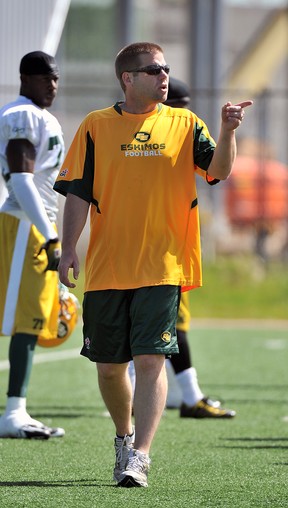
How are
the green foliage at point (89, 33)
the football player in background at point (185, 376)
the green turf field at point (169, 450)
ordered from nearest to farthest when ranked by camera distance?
the green turf field at point (169, 450)
the football player in background at point (185, 376)
the green foliage at point (89, 33)

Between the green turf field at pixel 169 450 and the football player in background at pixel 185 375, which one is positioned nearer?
the green turf field at pixel 169 450

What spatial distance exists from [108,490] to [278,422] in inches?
108

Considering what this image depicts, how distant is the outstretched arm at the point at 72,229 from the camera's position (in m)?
6.07

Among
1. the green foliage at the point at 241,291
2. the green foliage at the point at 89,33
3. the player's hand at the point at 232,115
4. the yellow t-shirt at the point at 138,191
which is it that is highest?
the green foliage at the point at 89,33

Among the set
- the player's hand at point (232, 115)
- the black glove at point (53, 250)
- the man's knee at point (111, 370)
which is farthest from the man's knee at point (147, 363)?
the black glove at point (53, 250)

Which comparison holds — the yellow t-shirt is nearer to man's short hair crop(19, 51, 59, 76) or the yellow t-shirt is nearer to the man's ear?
the man's ear

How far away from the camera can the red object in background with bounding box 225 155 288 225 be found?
22.5 metres

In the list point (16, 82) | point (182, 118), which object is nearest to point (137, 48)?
point (182, 118)

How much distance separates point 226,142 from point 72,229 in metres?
0.82

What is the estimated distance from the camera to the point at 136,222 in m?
6.03

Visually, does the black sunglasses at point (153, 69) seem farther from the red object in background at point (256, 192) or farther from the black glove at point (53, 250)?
the red object in background at point (256, 192)

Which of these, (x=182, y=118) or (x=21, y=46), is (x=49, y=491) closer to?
(x=182, y=118)

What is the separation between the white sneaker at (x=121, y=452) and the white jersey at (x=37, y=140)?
75.5 inches

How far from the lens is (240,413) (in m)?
8.89
